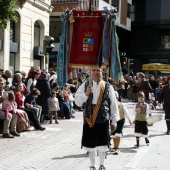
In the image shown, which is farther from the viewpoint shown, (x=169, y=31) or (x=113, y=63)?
(x=169, y=31)

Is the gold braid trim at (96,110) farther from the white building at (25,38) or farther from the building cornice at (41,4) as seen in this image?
the building cornice at (41,4)

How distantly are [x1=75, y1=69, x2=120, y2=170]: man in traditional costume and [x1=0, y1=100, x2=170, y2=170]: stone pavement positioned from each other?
2.63 ft

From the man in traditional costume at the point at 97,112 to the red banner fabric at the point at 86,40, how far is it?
456 mm

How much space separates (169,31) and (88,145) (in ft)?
126

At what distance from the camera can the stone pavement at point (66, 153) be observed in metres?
7.77

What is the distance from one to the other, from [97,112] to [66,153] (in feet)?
8.25

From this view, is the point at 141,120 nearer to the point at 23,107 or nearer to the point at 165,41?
the point at 23,107

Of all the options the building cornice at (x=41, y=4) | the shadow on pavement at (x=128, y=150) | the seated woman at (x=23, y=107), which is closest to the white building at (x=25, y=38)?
the building cornice at (x=41, y=4)

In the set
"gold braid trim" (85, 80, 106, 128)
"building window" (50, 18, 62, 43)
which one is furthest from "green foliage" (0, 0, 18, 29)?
"building window" (50, 18, 62, 43)

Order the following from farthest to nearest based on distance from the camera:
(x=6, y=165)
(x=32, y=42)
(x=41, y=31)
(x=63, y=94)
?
(x=41, y=31)
(x=32, y=42)
(x=63, y=94)
(x=6, y=165)

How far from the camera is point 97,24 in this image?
7.29 meters

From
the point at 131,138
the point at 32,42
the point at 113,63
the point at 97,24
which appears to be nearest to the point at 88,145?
the point at 113,63

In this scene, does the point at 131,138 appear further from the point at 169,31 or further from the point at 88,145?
the point at 169,31

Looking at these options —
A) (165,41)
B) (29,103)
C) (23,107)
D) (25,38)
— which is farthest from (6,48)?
(165,41)
